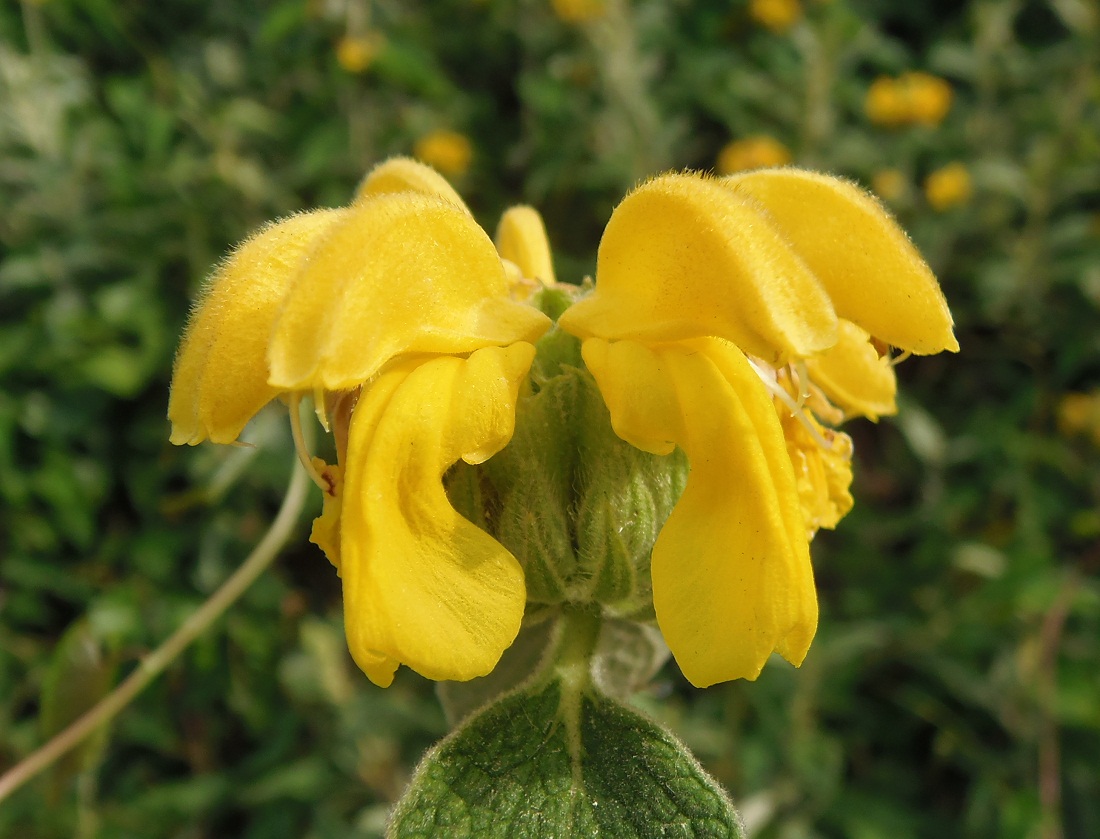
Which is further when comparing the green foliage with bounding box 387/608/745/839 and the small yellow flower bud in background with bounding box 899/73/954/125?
the small yellow flower bud in background with bounding box 899/73/954/125

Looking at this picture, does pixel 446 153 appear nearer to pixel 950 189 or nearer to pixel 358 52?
pixel 358 52

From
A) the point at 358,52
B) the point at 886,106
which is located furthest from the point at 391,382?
the point at 886,106

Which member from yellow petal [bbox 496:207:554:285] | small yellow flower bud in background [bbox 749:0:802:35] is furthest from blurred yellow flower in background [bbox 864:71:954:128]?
yellow petal [bbox 496:207:554:285]

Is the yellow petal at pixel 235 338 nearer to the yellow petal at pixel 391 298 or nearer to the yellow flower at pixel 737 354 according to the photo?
the yellow petal at pixel 391 298

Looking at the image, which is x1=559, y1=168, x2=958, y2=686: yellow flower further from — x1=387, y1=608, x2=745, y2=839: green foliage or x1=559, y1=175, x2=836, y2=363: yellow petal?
x1=387, y1=608, x2=745, y2=839: green foliage

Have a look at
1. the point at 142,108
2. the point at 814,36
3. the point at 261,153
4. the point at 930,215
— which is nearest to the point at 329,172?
the point at 261,153

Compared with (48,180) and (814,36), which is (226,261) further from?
(814,36)
